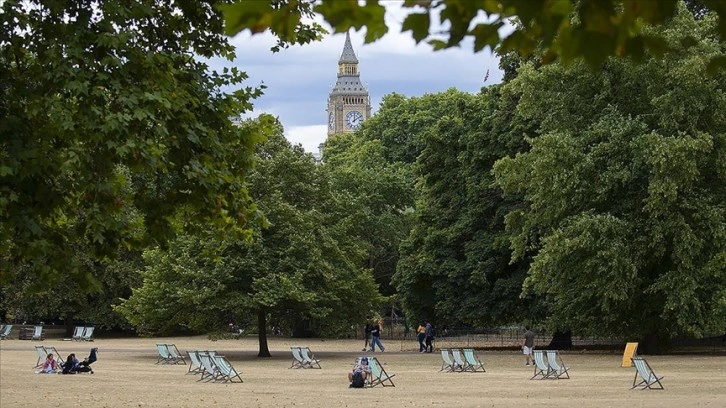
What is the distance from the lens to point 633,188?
39.6 m

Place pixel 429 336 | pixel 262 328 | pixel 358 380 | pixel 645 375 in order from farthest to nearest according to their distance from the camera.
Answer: pixel 429 336, pixel 262 328, pixel 358 380, pixel 645 375

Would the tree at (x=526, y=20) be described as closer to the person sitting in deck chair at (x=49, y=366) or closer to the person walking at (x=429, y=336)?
the person sitting in deck chair at (x=49, y=366)

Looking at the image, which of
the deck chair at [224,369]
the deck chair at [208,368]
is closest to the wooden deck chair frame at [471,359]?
the deck chair at [224,369]

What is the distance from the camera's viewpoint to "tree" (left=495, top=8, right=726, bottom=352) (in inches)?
1470

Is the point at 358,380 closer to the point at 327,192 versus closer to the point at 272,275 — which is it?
the point at 272,275

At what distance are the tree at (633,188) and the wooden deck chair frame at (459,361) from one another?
4.87 metres

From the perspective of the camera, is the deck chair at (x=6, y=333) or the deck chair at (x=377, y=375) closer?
the deck chair at (x=377, y=375)

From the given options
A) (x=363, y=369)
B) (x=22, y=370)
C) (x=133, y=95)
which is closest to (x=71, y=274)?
(x=133, y=95)

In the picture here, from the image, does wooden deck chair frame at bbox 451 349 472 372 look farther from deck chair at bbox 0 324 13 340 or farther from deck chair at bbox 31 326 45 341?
deck chair at bbox 0 324 13 340

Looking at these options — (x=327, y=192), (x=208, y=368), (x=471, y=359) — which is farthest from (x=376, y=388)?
(x=327, y=192)

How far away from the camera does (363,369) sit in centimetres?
2867

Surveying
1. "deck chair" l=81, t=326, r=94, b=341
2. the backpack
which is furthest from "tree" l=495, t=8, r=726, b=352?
"deck chair" l=81, t=326, r=94, b=341

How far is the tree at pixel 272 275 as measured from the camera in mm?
42344

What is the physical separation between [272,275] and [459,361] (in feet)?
32.0
